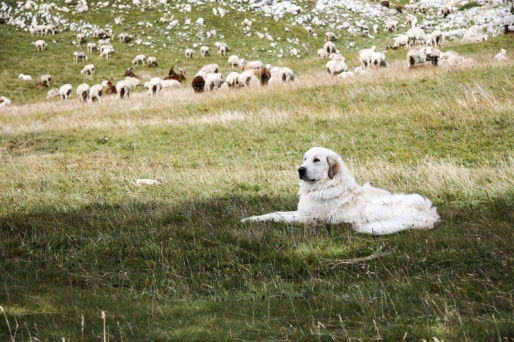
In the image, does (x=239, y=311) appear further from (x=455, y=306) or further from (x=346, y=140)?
(x=346, y=140)

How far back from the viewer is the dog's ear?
7957mm

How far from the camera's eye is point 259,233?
7.02 meters

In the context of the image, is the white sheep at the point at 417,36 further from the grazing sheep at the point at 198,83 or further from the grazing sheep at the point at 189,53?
the grazing sheep at the point at 189,53

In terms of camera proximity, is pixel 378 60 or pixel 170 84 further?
pixel 170 84

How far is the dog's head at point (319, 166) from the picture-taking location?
789 cm

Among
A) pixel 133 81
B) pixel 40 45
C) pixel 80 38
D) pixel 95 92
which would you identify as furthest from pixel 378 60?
pixel 40 45

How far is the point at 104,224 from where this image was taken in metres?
8.09

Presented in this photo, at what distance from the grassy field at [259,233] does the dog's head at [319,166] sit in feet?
2.89

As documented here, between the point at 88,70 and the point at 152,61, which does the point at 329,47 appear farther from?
the point at 88,70

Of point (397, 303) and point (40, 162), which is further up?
point (397, 303)

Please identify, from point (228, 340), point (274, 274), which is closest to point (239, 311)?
point (228, 340)

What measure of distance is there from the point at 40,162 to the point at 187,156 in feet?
14.4

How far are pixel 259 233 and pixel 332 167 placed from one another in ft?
5.88

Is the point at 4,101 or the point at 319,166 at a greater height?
the point at 319,166
